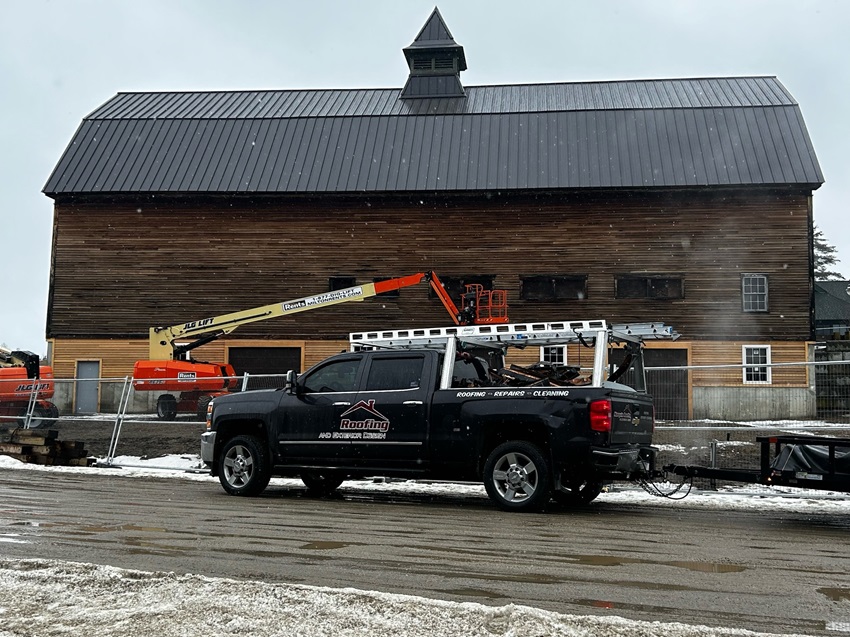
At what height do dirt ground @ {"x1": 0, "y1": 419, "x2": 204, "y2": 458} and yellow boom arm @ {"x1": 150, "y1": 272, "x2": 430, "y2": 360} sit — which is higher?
yellow boom arm @ {"x1": 150, "y1": 272, "x2": 430, "y2": 360}

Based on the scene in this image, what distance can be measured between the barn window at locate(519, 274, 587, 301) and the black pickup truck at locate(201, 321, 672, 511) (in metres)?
16.7

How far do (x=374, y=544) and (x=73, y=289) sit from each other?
25.8 metres

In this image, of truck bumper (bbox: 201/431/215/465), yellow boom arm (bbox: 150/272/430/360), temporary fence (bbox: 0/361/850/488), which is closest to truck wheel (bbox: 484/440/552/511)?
temporary fence (bbox: 0/361/850/488)

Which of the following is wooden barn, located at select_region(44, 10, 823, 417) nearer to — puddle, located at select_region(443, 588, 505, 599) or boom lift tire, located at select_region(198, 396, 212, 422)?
boom lift tire, located at select_region(198, 396, 212, 422)

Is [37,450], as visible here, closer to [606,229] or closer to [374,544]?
[374,544]

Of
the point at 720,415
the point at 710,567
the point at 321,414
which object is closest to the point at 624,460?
the point at 710,567

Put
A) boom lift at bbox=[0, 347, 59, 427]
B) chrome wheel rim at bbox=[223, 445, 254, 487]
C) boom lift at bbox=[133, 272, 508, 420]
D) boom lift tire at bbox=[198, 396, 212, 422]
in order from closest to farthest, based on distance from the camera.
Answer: chrome wheel rim at bbox=[223, 445, 254, 487]
boom lift at bbox=[0, 347, 59, 427]
boom lift tire at bbox=[198, 396, 212, 422]
boom lift at bbox=[133, 272, 508, 420]

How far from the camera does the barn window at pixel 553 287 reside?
28.6 m

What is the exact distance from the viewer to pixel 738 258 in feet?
91.1

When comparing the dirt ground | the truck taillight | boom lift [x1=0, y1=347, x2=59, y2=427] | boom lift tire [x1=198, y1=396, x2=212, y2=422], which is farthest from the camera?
boom lift tire [x1=198, y1=396, x2=212, y2=422]

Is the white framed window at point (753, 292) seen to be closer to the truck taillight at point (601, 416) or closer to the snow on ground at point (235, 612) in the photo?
the truck taillight at point (601, 416)

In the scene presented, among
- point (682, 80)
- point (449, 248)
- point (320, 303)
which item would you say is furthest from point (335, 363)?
point (682, 80)

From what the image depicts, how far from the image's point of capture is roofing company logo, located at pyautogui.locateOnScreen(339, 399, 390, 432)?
1098 centimetres

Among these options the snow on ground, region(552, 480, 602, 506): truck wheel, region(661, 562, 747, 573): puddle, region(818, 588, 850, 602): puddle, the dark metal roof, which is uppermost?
the dark metal roof
